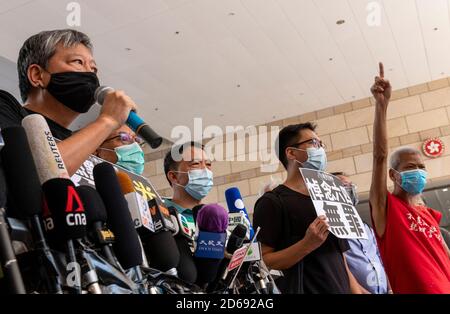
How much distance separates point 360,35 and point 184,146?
533 cm

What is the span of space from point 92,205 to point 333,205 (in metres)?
1.46

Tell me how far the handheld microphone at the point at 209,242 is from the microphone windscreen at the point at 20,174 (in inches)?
22.9

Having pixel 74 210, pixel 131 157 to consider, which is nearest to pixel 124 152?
pixel 131 157

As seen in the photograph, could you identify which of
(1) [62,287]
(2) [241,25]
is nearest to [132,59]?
(2) [241,25]

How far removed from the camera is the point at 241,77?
26.9 ft

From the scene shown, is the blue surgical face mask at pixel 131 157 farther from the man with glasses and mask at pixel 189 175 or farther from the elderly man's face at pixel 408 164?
the elderly man's face at pixel 408 164

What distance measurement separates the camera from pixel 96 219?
0.97 meters

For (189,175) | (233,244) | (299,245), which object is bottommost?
(299,245)

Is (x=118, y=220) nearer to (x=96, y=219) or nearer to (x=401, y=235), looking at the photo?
(x=96, y=219)

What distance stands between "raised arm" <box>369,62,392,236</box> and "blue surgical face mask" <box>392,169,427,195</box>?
38cm

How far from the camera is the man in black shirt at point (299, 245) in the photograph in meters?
2.01
